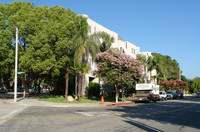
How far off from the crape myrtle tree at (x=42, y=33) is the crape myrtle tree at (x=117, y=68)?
14.7ft

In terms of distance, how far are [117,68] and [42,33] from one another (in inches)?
405

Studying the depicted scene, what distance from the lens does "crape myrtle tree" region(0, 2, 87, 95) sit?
24.5m

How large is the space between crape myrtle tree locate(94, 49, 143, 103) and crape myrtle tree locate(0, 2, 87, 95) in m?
4.48

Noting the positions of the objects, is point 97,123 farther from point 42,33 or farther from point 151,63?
point 151,63

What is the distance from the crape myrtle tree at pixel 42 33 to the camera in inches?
964

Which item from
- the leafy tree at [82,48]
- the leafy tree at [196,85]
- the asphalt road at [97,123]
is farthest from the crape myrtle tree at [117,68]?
the leafy tree at [196,85]

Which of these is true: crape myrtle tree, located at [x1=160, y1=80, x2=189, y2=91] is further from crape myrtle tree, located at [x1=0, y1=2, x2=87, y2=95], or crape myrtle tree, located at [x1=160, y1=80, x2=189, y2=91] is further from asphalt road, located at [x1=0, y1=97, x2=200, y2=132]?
asphalt road, located at [x1=0, y1=97, x2=200, y2=132]

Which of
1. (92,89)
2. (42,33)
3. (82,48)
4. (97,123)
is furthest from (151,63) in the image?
(97,123)

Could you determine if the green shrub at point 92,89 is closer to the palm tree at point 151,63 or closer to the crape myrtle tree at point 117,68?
the crape myrtle tree at point 117,68

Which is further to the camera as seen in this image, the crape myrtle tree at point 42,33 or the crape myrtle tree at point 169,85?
the crape myrtle tree at point 169,85

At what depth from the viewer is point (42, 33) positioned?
24.9m

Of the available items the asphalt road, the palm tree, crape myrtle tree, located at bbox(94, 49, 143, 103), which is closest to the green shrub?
crape myrtle tree, located at bbox(94, 49, 143, 103)

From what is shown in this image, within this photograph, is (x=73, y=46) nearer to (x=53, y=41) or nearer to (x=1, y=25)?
(x=53, y=41)

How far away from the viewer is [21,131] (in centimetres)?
861
